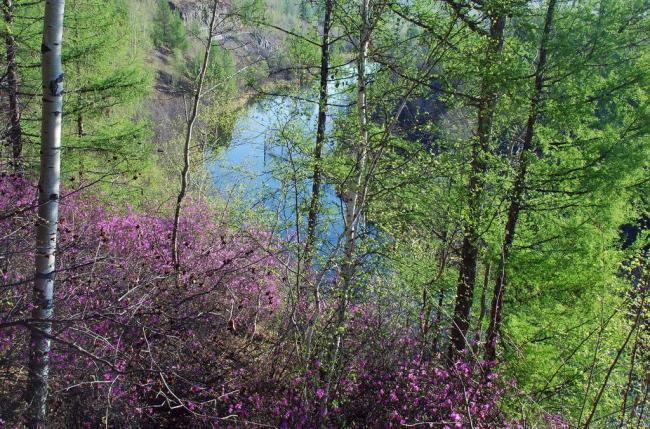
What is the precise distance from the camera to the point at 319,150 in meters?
7.36

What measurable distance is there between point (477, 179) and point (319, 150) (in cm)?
244

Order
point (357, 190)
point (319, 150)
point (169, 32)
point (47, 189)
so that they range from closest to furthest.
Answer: point (47, 189)
point (357, 190)
point (319, 150)
point (169, 32)

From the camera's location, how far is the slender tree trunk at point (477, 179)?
597 centimetres

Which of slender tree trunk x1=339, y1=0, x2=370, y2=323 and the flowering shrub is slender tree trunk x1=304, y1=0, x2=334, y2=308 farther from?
the flowering shrub

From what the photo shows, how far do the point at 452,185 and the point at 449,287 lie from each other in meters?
1.54

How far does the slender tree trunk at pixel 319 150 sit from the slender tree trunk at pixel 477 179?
1.95 m

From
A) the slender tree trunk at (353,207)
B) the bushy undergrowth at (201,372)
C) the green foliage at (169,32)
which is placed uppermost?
the green foliage at (169,32)

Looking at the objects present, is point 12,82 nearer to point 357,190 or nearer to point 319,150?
point 319,150

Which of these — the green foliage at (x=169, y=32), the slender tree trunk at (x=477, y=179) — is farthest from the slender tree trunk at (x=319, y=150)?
the green foliage at (x=169, y=32)

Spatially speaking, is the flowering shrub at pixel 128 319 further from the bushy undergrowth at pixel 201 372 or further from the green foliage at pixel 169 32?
the green foliage at pixel 169 32

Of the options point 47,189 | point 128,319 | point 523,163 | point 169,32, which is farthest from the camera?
point 169,32

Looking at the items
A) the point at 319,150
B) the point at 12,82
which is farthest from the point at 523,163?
the point at 12,82

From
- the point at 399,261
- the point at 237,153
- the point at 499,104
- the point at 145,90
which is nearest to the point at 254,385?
the point at 399,261

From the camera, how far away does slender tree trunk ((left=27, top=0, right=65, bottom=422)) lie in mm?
3338
